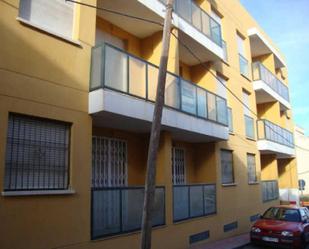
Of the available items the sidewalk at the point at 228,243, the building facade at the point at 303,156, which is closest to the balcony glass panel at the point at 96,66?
the sidewalk at the point at 228,243

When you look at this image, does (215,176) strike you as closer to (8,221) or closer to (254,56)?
(8,221)

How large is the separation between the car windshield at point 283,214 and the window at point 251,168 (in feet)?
11.9

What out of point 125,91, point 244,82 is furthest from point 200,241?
point 244,82

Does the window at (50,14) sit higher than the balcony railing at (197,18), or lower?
lower

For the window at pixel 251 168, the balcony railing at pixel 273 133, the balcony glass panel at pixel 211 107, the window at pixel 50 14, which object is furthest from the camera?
the balcony railing at pixel 273 133

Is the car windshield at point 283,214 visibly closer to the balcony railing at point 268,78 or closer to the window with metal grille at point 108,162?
the window with metal grille at point 108,162

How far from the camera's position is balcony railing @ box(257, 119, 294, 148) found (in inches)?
765

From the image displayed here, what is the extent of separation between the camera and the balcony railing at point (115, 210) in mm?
8156

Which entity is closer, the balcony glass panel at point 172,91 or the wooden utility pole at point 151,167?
the wooden utility pole at point 151,167

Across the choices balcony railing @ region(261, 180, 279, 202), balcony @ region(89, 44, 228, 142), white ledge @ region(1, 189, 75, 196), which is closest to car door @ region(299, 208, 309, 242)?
balcony @ region(89, 44, 228, 142)

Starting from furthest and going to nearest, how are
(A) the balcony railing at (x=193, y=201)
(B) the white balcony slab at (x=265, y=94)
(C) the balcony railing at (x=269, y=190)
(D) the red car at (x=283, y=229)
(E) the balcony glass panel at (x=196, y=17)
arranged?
(B) the white balcony slab at (x=265, y=94), (C) the balcony railing at (x=269, y=190), (E) the balcony glass panel at (x=196, y=17), (D) the red car at (x=283, y=229), (A) the balcony railing at (x=193, y=201)

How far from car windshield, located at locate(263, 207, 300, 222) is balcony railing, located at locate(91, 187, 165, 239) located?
5617 millimetres

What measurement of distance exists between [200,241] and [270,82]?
1298cm

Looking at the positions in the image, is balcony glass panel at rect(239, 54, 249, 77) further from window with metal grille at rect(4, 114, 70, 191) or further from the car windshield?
window with metal grille at rect(4, 114, 70, 191)
